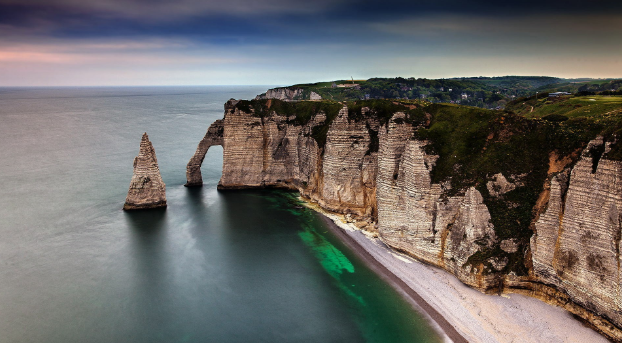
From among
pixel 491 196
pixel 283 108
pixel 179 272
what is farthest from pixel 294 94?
pixel 491 196

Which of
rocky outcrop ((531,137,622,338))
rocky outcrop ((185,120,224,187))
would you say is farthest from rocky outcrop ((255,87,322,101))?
rocky outcrop ((531,137,622,338))

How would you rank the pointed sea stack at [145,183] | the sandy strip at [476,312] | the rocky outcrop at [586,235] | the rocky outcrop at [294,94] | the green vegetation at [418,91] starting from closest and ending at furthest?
the rocky outcrop at [586,235] → the sandy strip at [476,312] → the pointed sea stack at [145,183] → the rocky outcrop at [294,94] → the green vegetation at [418,91]

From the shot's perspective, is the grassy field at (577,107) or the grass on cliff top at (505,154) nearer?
the grass on cliff top at (505,154)

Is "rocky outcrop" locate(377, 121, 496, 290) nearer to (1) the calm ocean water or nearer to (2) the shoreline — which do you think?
(2) the shoreline

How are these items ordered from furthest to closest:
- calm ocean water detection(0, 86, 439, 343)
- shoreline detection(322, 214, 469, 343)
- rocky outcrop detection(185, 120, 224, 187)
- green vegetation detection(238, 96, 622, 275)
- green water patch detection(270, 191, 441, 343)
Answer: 1. rocky outcrop detection(185, 120, 224, 187)
2. green vegetation detection(238, 96, 622, 275)
3. calm ocean water detection(0, 86, 439, 343)
4. green water patch detection(270, 191, 441, 343)
5. shoreline detection(322, 214, 469, 343)

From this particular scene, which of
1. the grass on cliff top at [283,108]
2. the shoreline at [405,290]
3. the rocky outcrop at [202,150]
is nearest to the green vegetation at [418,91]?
the grass on cliff top at [283,108]

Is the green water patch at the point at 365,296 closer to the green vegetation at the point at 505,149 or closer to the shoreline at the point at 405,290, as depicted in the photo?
the shoreline at the point at 405,290
